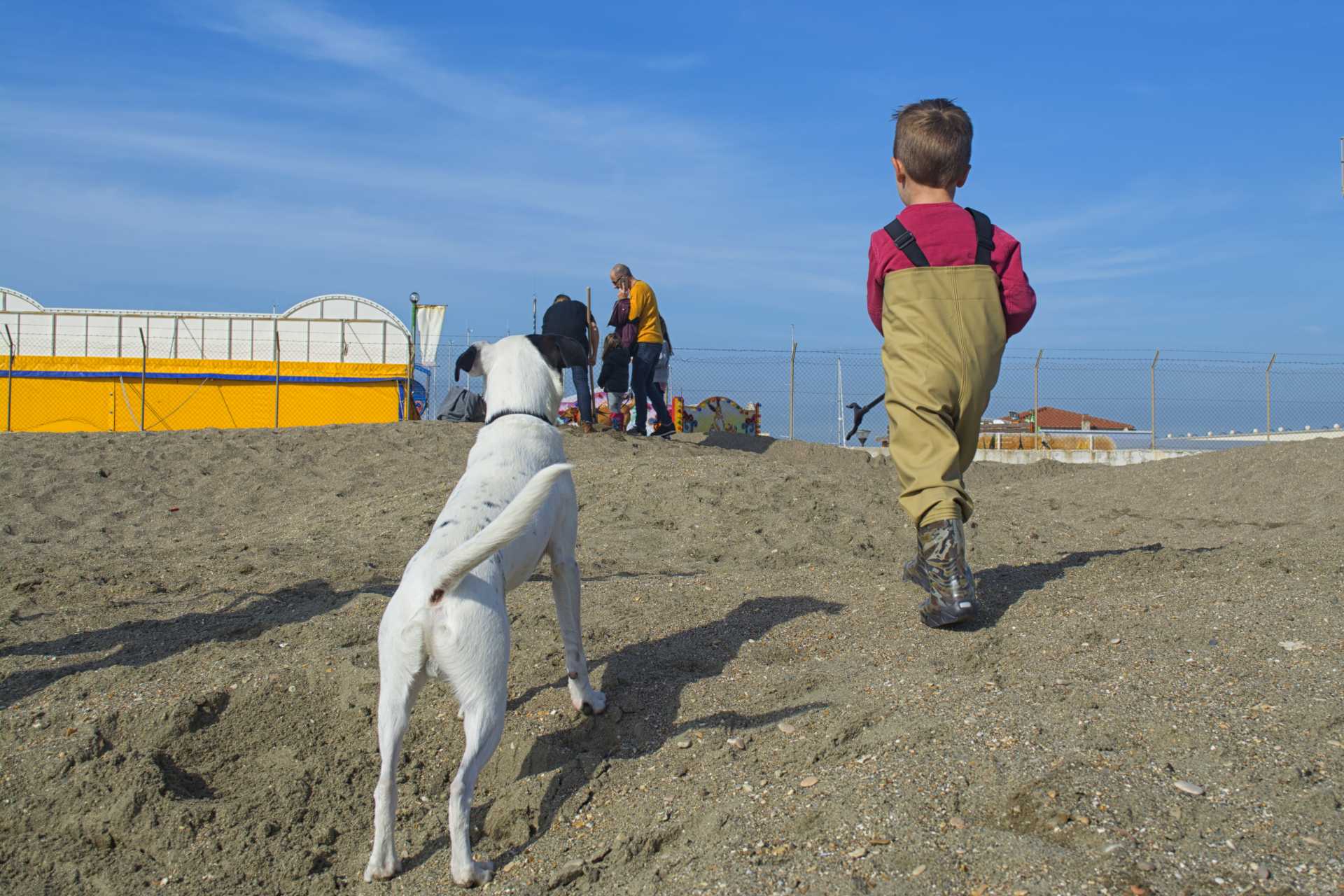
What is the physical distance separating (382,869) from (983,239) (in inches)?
124

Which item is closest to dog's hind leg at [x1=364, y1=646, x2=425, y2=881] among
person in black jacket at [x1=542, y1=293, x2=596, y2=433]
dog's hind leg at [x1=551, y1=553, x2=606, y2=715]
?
dog's hind leg at [x1=551, y1=553, x2=606, y2=715]

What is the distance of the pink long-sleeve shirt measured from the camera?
3994 mm

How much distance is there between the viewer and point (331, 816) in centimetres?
324

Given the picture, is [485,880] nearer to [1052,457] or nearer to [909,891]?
[909,891]

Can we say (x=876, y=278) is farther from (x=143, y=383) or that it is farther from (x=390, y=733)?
(x=143, y=383)

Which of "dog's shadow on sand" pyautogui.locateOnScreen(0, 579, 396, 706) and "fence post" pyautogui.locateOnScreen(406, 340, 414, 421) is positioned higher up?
"fence post" pyautogui.locateOnScreen(406, 340, 414, 421)

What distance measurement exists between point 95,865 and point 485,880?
1233 mm

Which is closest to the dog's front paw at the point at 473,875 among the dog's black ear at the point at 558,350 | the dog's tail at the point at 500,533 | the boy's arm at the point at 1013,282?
the dog's tail at the point at 500,533

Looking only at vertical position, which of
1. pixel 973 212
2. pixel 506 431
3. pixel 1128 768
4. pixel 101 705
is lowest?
pixel 101 705

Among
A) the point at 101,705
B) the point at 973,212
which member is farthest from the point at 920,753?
the point at 101,705

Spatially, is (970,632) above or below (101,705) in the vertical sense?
above

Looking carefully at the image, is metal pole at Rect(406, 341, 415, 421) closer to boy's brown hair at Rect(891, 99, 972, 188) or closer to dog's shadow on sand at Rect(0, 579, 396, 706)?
dog's shadow on sand at Rect(0, 579, 396, 706)

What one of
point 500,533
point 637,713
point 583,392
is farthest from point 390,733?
point 583,392

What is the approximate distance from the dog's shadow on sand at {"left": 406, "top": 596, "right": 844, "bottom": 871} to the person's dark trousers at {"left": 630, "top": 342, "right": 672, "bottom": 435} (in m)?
7.38
